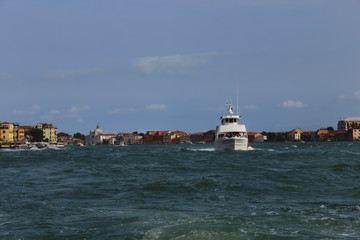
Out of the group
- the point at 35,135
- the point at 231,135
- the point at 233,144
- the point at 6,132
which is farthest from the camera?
the point at 35,135

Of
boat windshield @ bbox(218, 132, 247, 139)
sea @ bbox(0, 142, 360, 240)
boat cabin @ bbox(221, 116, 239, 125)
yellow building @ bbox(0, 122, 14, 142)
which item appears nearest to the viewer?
sea @ bbox(0, 142, 360, 240)

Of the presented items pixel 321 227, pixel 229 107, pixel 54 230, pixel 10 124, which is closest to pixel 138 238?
pixel 54 230

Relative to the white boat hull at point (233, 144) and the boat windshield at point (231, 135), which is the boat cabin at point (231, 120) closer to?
the boat windshield at point (231, 135)

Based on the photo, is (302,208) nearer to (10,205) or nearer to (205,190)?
(205,190)

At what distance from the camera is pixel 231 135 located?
2329 inches

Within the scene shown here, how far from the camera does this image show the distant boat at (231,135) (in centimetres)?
5569

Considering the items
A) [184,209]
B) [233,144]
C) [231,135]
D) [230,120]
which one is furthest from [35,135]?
[184,209]

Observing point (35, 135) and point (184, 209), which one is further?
point (35, 135)

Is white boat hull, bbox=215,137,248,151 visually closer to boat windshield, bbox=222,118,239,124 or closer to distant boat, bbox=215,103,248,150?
distant boat, bbox=215,103,248,150

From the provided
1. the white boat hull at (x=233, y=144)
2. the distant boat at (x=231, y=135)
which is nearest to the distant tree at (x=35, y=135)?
the distant boat at (x=231, y=135)

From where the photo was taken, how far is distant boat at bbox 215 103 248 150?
5569 cm

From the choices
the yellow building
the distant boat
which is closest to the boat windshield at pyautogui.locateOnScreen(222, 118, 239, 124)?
the distant boat

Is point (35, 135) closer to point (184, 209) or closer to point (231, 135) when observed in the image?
point (231, 135)

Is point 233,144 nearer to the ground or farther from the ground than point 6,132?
nearer to the ground
